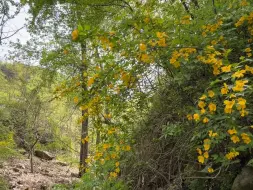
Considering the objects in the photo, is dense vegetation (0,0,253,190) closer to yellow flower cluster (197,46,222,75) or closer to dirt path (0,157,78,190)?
yellow flower cluster (197,46,222,75)

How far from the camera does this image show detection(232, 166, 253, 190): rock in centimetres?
197

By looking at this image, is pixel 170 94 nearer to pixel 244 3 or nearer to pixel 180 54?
pixel 180 54

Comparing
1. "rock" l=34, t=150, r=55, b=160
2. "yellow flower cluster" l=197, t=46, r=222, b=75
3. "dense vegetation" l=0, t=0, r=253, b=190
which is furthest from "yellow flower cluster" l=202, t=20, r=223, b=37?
"rock" l=34, t=150, r=55, b=160

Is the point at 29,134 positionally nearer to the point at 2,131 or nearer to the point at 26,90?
the point at 26,90

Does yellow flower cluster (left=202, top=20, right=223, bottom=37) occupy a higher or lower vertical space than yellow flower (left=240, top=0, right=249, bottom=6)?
lower

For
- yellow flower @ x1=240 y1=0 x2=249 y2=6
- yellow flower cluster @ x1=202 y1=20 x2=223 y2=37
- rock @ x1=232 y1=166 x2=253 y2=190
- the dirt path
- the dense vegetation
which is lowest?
the dirt path

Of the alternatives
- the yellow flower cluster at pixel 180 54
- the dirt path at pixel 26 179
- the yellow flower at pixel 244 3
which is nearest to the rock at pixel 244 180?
the yellow flower cluster at pixel 180 54

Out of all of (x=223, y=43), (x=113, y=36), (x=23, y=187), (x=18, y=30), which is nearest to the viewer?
(x=113, y=36)

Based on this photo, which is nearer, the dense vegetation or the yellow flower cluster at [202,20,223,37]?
the dense vegetation

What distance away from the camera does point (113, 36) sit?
5.20 feet

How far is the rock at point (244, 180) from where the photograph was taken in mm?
1971

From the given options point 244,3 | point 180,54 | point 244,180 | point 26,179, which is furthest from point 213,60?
point 26,179

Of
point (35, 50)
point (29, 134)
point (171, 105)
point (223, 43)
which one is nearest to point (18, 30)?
point (35, 50)

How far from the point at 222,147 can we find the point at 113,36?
1.17m
